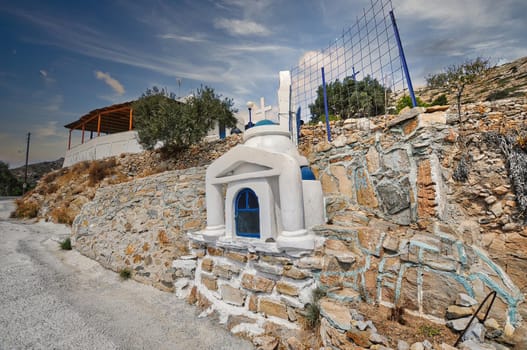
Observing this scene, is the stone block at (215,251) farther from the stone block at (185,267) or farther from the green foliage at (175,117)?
the green foliage at (175,117)

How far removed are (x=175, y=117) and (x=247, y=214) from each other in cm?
1060

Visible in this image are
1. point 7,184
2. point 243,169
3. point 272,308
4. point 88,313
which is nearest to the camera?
point 272,308

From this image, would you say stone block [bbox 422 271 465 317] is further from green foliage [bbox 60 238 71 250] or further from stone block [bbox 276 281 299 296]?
green foliage [bbox 60 238 71 250]

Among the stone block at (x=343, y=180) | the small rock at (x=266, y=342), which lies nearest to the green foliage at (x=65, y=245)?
the small rock at (x=266, y=342)

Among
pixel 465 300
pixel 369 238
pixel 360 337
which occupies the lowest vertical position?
pixel 360 337

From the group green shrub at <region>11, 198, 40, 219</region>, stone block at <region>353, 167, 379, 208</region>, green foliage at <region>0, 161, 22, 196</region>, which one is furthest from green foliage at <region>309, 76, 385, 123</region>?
green foliage at <region>0, 161, 22, 196</region>

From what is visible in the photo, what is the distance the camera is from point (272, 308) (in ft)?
13.1

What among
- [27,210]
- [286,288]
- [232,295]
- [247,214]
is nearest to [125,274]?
[232,295]

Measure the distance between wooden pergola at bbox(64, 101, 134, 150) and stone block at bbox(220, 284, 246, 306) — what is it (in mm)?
18589

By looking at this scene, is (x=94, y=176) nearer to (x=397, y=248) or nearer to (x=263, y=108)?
(x=263, y=108)

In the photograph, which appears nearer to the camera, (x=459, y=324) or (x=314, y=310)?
(x=459, y=324)

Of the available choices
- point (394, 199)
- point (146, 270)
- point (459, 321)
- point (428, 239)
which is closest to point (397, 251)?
point (428, 239)

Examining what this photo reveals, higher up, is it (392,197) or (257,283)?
(392,197)

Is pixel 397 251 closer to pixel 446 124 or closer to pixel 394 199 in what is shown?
pixel 394 199
